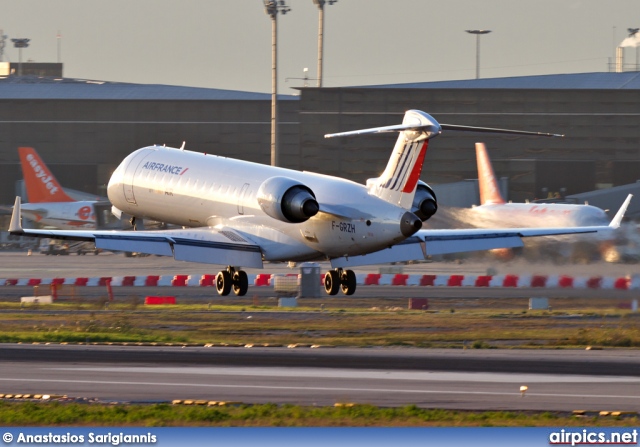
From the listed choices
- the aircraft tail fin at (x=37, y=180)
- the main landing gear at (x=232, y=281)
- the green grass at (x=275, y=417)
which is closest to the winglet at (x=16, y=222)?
the main landing gear at (x=232, y=281)

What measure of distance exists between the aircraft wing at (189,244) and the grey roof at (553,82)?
201ft

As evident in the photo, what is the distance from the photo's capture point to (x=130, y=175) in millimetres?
49750

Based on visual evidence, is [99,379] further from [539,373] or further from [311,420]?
[539,373]

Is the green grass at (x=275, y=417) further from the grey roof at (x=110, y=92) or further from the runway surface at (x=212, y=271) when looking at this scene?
the grey roof at (x=110, y=92)

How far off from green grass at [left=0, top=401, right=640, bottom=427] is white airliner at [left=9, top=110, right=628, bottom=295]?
785 inches

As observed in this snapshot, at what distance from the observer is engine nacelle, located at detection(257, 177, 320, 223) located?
4156cm

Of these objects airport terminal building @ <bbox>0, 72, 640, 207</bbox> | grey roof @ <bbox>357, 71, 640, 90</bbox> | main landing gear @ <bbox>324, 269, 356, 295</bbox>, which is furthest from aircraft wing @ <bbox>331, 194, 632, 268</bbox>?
grey roof @ <bbox>357, 71, 640, 90</bbox>

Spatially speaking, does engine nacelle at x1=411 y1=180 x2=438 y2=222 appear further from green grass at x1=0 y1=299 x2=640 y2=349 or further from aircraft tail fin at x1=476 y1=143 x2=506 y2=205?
aircraft tail fin at x1=476 y1=143 x2=506 y2=205

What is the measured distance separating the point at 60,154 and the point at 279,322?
243 feet

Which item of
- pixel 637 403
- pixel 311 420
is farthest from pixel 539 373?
pixel 311 420

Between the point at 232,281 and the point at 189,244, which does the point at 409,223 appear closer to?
the point at 232,281

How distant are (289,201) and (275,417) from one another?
2163cm

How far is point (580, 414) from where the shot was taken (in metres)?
20.8

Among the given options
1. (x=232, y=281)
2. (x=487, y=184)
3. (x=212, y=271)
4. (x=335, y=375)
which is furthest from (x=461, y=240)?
(x=487, y=184)
